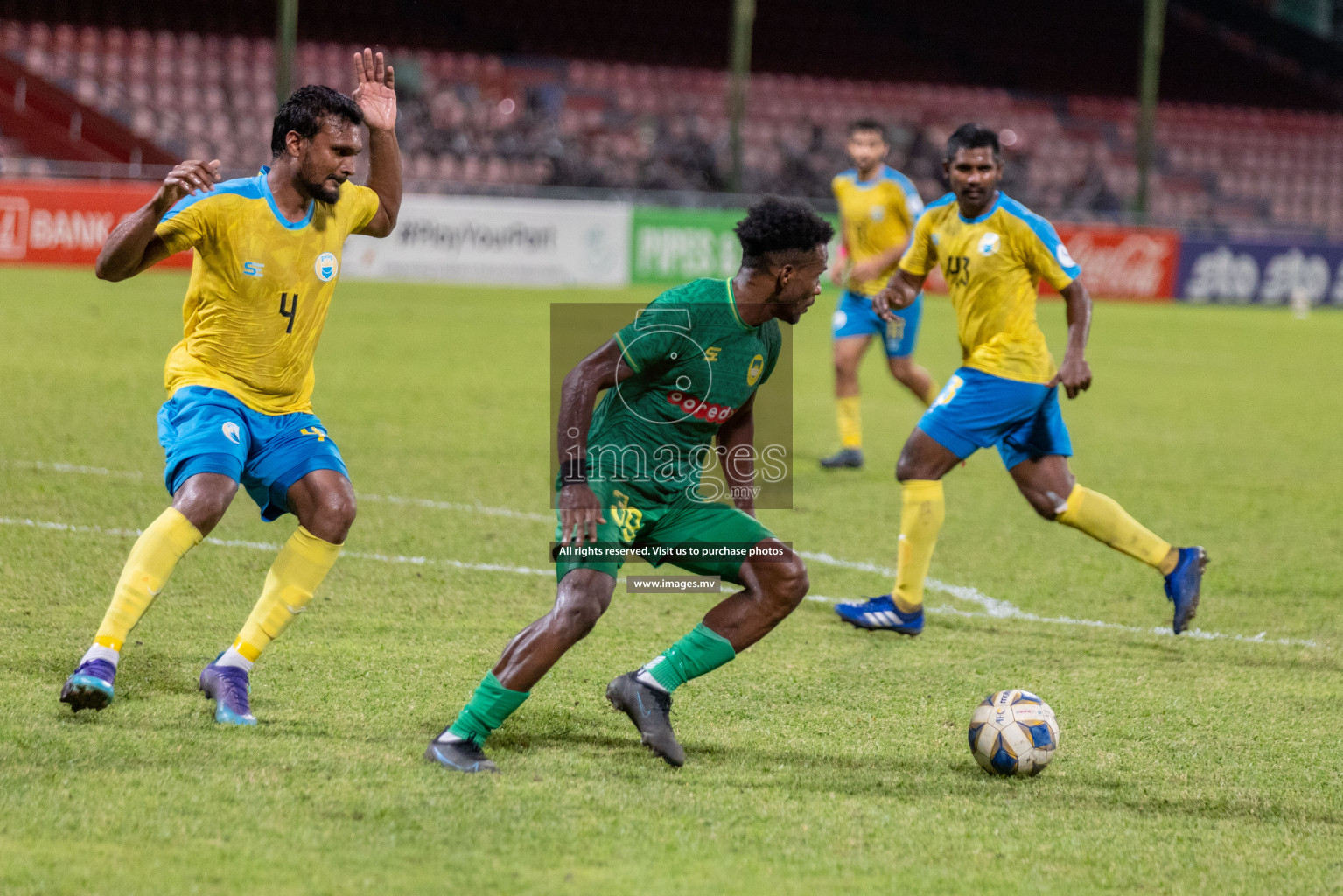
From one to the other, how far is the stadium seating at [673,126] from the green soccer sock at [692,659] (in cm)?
1738

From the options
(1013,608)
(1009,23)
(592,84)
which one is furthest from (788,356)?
(1009,23)

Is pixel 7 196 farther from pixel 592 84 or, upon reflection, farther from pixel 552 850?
pixel 552 850

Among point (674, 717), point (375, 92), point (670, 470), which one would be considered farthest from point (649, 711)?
point (375, 92)

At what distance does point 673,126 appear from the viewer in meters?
28.4

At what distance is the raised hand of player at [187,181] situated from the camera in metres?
4.30

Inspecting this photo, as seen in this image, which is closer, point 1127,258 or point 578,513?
point 578,513

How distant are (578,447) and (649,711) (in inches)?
33.9

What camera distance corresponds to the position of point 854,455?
9.70m

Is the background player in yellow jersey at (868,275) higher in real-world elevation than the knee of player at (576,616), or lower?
higher

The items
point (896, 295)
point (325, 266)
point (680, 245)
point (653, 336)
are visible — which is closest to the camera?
point (653, 336)

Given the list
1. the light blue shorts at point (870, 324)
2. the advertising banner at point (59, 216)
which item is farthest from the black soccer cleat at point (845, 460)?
the advertising banner at point (59, 216)

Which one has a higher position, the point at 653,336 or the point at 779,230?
the point at 779,230

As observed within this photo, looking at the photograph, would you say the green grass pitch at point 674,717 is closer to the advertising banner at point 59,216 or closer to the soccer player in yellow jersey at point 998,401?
the soccer player in yellow jersey at point 998,401

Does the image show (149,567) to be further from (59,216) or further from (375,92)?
(59,216)
